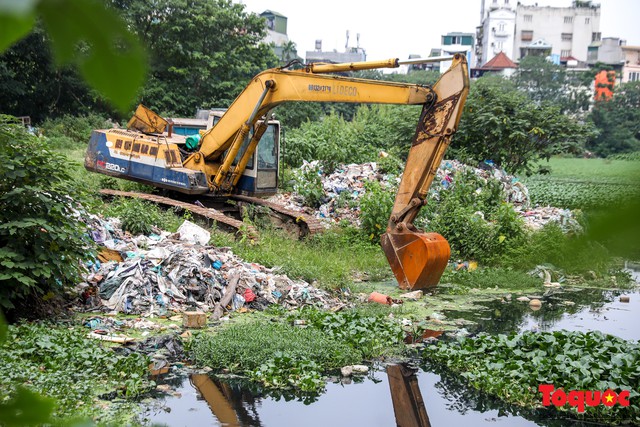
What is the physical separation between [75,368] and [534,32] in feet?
236

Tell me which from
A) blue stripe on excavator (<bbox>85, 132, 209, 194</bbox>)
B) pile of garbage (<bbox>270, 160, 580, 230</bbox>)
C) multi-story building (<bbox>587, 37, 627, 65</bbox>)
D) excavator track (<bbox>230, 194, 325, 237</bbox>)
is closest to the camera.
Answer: blue stripe on excavator (<bbox>85, 132, 209, 194</bbox>)

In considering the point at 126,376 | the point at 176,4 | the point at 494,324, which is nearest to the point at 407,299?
the point at 494,324

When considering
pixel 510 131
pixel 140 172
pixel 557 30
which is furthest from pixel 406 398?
pixel 557 30

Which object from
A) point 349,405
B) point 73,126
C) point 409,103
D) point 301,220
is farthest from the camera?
point 73,126

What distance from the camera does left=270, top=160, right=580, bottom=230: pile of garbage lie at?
15875 mm

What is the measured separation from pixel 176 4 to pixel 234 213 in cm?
1451

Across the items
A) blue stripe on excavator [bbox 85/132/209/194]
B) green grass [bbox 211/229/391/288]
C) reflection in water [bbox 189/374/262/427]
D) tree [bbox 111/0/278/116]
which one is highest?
tree [bbox 111/0/278/116]

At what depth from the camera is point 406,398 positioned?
22.2 ft

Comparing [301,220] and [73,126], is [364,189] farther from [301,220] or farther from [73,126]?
[73,126]

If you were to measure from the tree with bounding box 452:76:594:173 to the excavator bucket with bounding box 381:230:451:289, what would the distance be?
28.6 ft

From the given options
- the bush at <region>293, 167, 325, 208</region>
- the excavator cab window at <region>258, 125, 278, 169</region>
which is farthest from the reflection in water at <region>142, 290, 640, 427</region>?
the bush at <region>293, 167, 325, 208</region>

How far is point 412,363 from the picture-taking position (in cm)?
767

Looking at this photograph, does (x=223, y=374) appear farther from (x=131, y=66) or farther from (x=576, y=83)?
(x=576, y=83)

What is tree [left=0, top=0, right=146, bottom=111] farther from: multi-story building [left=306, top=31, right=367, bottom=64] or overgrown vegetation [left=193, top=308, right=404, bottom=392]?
multi-story building [left=306, top=31, right=367, bottom=64]
